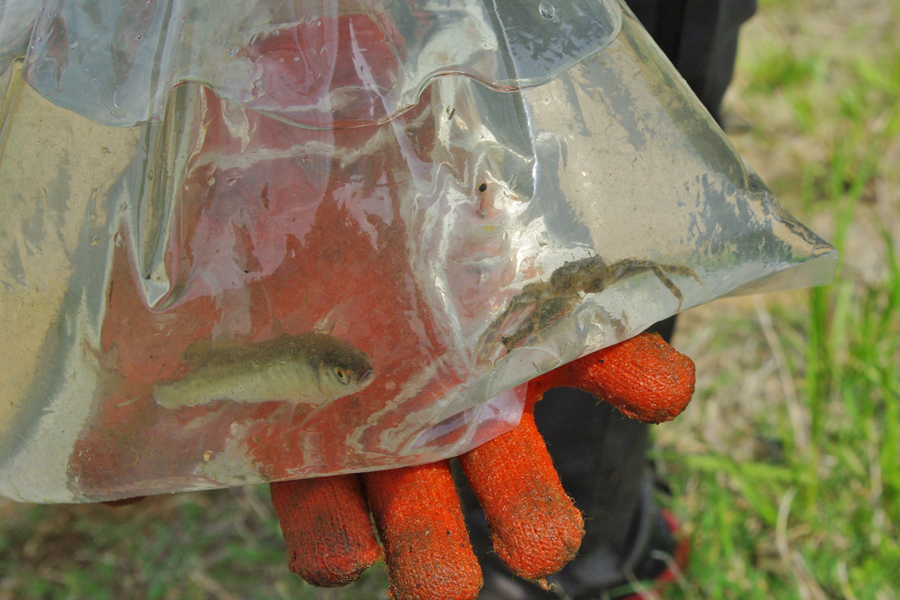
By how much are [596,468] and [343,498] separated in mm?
606

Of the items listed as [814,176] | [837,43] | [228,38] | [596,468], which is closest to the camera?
[228,38]

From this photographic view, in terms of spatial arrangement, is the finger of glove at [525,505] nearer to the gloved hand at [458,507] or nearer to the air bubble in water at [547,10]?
the gloved hand at [458,507]

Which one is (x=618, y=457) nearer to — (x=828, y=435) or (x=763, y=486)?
(x=763, y=486)

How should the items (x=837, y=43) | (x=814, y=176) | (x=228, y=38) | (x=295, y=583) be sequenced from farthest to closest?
(x=837, y=43)
(x=814, y=176)
(x=295, y=583)
(x=228, y=38)

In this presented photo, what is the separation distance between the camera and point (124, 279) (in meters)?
0.62

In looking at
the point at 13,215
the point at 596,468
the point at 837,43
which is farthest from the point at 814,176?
the point at 13,215

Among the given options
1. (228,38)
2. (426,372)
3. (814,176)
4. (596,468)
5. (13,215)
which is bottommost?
(814,176)

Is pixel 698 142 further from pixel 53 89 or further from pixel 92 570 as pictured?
pixel 92 570

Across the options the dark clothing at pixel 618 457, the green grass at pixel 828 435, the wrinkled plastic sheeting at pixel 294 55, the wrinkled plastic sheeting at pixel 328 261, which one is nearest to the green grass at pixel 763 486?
the green grass at pixel 828 435

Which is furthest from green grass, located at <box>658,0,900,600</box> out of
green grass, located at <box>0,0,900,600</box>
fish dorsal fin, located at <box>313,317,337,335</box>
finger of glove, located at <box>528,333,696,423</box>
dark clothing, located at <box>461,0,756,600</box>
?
fish dorsal fin, located at <box>313,317,337,335</box>

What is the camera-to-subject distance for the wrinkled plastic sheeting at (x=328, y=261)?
2.00 ft

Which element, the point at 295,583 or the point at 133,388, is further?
the point at 295,583

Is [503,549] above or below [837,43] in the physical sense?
above

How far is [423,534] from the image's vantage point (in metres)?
0.62
